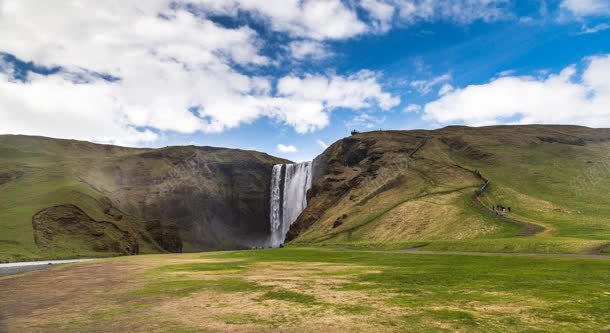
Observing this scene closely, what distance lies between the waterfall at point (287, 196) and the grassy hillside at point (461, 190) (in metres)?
7.84

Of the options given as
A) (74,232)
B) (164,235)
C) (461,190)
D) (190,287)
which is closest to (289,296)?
(190,287)

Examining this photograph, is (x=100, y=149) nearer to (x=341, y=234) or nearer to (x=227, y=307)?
(x=341, y=234)

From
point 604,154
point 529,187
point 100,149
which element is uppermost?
point 100,149

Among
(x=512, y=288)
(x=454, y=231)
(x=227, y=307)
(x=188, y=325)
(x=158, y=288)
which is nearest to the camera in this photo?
A: (x=188, y=325)

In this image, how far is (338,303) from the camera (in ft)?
58.0

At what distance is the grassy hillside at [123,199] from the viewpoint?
300ft

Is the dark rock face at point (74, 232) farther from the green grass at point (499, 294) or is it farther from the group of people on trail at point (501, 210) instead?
the group of people on trail at point (501, 210)

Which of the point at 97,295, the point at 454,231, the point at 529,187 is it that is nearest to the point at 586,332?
the point at 97,295

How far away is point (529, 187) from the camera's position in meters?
92.4

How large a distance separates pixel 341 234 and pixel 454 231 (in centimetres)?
2927

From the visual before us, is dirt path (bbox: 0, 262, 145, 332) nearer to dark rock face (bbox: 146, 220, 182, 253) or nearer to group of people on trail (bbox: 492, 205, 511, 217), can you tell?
group of people on trail (bbox: 492, 205, 511, 217)

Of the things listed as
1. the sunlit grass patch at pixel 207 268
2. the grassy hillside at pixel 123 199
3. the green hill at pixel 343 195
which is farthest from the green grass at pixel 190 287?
the grassy hillside at pixel 123 199

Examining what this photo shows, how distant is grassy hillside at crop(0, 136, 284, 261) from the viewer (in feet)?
300

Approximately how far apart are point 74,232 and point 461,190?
303ft
